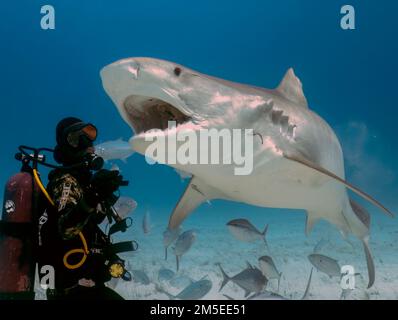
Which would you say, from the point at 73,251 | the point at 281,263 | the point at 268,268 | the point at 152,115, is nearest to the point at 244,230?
the point at 268,268

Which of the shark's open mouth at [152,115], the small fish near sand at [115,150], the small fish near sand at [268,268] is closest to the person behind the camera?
the shark's open mouth at [152,115]

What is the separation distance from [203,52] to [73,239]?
10648 centimetres

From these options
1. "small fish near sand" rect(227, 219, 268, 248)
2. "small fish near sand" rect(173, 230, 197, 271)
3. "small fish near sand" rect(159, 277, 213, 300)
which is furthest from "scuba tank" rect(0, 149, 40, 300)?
"small fish near sand" rect(173, 230, 197, 271)

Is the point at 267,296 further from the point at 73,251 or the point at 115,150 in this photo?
the point at 115,150

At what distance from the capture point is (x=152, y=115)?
3.20m

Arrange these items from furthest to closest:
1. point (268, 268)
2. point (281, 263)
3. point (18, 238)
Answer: point (281, 263)
point (268, 268)
point (18, 238)

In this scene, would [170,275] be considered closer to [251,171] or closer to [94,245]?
[251,171]

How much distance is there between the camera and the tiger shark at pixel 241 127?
9.62 feet

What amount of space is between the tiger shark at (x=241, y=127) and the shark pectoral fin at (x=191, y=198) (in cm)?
1

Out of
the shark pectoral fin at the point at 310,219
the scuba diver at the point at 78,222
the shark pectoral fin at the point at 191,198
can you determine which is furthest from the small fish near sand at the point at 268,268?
the scuba diver at the point at 78,222

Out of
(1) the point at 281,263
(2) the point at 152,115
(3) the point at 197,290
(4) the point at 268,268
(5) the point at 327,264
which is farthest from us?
(1) the point at 281,263

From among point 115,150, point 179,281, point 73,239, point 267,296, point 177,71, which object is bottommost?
point 267,296

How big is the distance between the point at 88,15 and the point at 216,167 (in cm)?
8744

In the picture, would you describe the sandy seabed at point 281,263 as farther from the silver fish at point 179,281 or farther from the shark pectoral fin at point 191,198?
the shark pectoral fin at point 191,198
